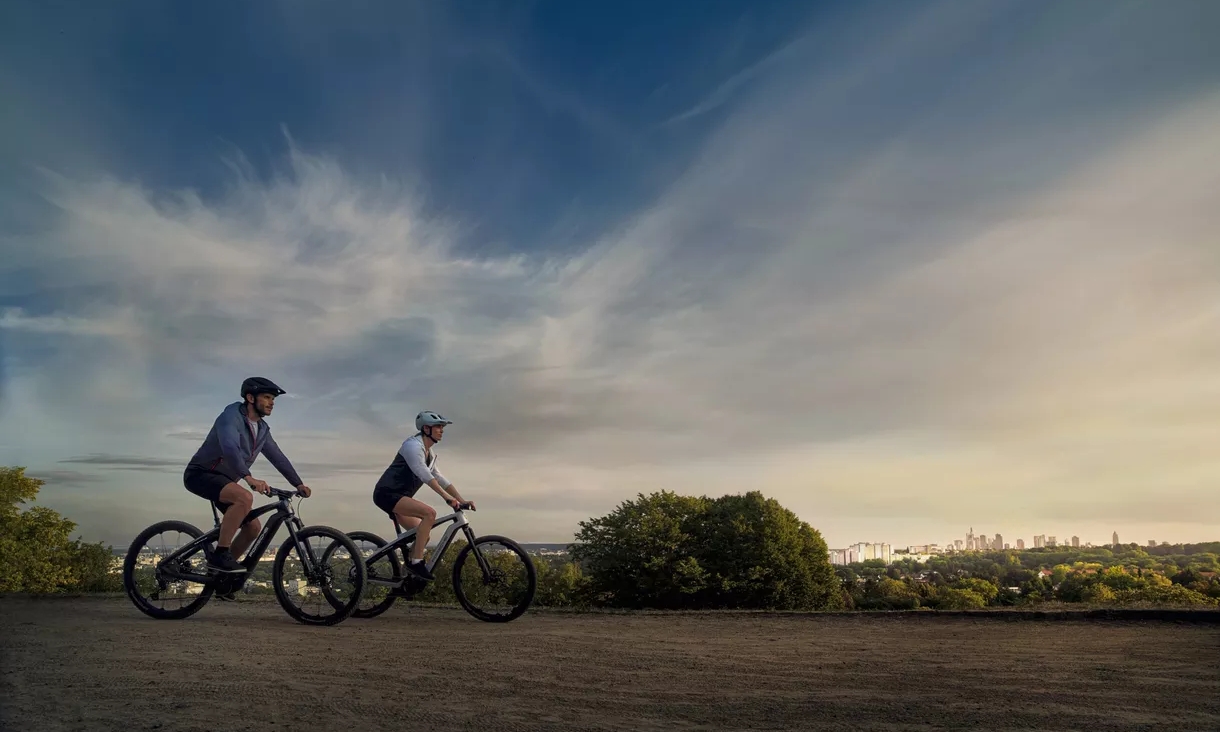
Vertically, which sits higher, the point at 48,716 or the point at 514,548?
the point at 514,548

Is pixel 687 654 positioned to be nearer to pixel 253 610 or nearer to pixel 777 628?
pixel 777 628

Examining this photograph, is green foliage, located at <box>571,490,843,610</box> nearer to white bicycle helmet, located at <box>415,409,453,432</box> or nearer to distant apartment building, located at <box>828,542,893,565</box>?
white bicycle helmet, located at <box>415,409,453,432</box>

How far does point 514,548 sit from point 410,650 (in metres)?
2.99

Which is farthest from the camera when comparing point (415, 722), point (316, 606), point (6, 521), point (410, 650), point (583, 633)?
point (6, 521)

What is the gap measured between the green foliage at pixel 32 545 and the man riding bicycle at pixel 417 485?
30572 mm

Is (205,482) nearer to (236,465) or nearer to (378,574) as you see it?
(236,465)

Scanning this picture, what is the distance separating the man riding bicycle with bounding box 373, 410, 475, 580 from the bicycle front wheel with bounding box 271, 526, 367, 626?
0.87 m

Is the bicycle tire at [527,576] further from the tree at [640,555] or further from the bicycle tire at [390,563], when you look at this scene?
the tree at [640,555]

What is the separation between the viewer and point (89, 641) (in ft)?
30.1

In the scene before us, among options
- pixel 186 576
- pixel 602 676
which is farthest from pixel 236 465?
pixel 602 676

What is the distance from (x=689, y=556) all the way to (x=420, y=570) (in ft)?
37.3

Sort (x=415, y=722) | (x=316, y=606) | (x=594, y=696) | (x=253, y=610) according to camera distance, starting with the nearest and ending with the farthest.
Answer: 1. (x=415, y=722)
2. (x=594, y=696)
3. (x=316, y=606)
4. (x=253, y=610)

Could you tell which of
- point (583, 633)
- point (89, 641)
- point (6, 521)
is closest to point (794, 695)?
point (583, 633)

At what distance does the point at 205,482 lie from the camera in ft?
34.9
